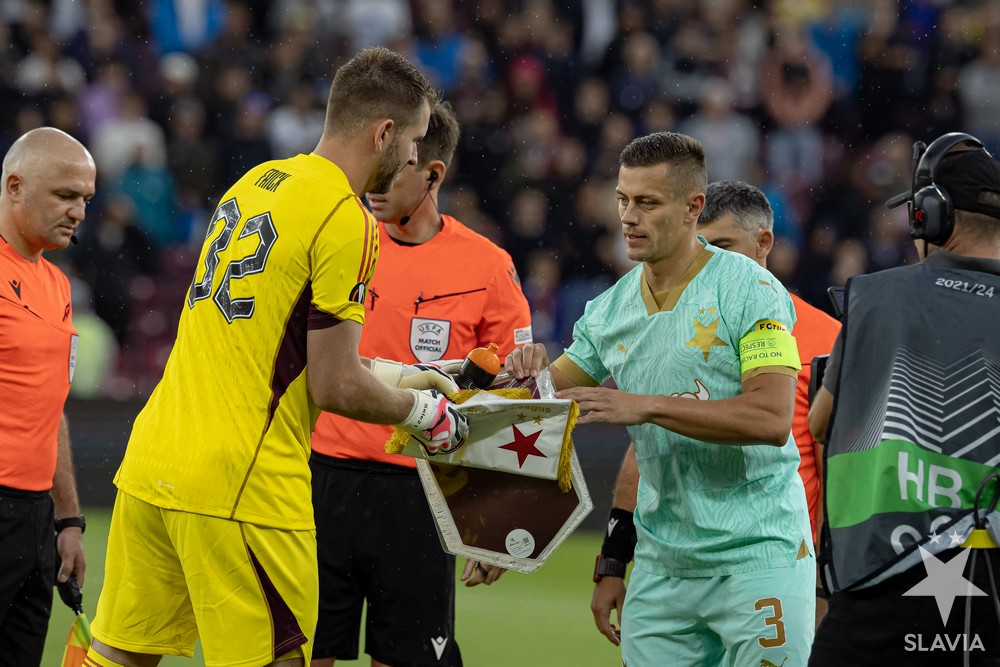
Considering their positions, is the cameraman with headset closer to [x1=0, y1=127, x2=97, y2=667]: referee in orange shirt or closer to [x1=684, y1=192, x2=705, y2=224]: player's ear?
[x1=684, y1=192, x2=705, y2=224]: player's ear

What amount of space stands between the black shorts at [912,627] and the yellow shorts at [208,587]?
5.01ft

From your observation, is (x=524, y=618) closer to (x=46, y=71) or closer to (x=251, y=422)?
(x=251, y=422)

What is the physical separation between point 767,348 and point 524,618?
449 cm

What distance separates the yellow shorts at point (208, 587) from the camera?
3762mm

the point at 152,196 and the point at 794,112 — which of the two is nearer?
the point at 152,196

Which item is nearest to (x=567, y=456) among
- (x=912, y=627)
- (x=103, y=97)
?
(x=912, y=627)

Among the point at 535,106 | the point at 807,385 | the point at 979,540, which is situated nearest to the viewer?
the point at 979,540

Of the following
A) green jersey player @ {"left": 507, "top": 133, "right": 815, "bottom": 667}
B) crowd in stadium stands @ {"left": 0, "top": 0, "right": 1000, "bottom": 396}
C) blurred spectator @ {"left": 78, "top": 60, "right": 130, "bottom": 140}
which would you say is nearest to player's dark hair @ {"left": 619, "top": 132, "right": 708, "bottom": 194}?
green jersey player @ {"left": 507, "top": 133, "right": 815, "bottom": 667}

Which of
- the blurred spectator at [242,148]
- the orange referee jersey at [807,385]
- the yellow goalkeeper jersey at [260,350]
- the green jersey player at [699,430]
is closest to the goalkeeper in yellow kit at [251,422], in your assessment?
the yellow goalkeeper jersey at [260,350]

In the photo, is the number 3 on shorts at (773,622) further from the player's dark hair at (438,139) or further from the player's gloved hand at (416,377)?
the player's dark hair at (438,139)

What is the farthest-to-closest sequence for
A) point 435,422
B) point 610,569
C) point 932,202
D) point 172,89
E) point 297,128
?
1. point 172,89
2. point 297,128
3. point 610,569
4. point 435,422
5. point 932,202

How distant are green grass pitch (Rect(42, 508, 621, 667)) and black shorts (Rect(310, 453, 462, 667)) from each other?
109mm

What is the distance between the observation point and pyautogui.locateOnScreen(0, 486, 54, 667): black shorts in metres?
5.01

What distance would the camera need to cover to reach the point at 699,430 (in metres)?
4.00
